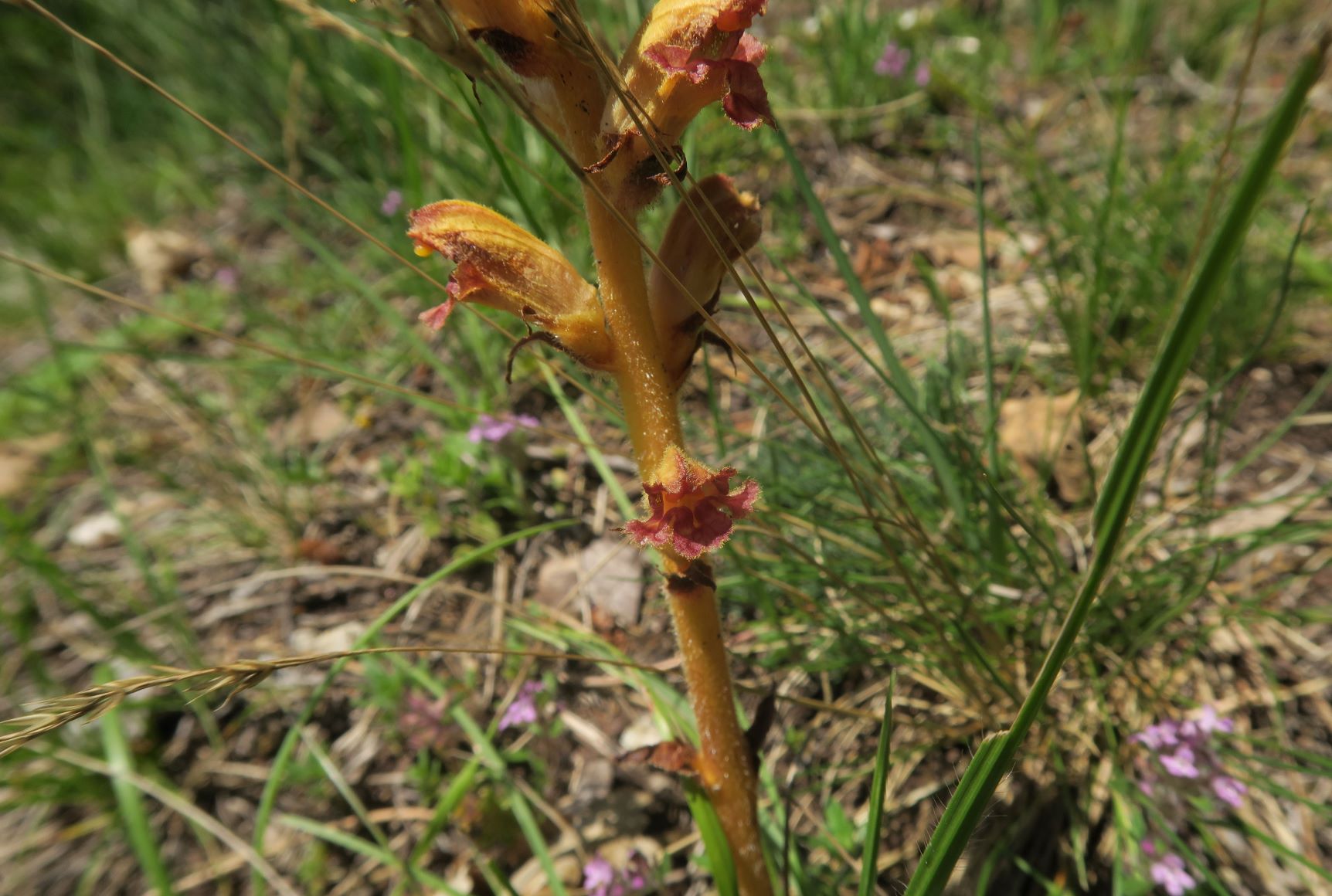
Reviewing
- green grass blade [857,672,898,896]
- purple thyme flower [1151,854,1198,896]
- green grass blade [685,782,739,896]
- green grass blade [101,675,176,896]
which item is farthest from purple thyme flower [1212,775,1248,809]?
green grass blade [101,675,176,896]

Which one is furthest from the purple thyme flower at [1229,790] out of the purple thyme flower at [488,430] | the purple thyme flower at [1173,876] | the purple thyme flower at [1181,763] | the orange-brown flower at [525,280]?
the purple thyme flower at [488,430]

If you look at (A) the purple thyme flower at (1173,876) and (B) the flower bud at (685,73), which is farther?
(A) the purple thyme flower at (1173,876)

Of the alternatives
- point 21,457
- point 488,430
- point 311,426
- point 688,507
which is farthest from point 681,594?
point 21,457

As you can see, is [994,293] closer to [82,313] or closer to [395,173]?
[395,173]

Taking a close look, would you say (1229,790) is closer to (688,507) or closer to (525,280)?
(688,507)

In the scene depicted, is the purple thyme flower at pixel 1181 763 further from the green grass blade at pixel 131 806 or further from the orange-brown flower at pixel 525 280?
the green grass blade at pixel 131 806
